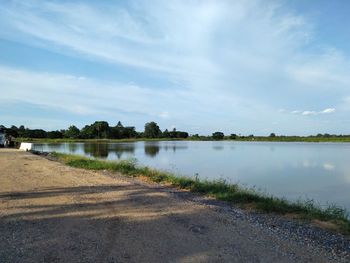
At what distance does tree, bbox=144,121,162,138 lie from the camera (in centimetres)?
14875

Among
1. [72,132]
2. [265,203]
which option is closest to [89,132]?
[72,132]

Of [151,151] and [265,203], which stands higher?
[151,151]

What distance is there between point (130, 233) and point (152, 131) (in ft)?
465

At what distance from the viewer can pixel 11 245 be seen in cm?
645

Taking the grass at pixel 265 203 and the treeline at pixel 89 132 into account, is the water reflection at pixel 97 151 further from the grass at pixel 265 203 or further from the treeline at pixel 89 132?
the treeline at pixel 89 132

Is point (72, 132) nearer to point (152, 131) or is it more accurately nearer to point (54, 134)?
point (54, 134)

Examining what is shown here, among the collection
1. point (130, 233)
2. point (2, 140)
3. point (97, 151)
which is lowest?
point (130, 233)

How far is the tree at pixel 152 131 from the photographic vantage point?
149 m

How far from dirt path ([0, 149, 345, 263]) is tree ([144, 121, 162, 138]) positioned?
137m

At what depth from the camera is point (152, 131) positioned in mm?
148750

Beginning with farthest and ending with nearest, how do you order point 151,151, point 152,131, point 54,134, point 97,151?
point 152,131
point 54,134
point 97,151
point 151,151

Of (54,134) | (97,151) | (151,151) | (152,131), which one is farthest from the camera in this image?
(152,131)

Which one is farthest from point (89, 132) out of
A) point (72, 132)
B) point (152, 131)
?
point (152, 131)

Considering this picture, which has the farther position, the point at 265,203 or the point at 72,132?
the point at 72,132
